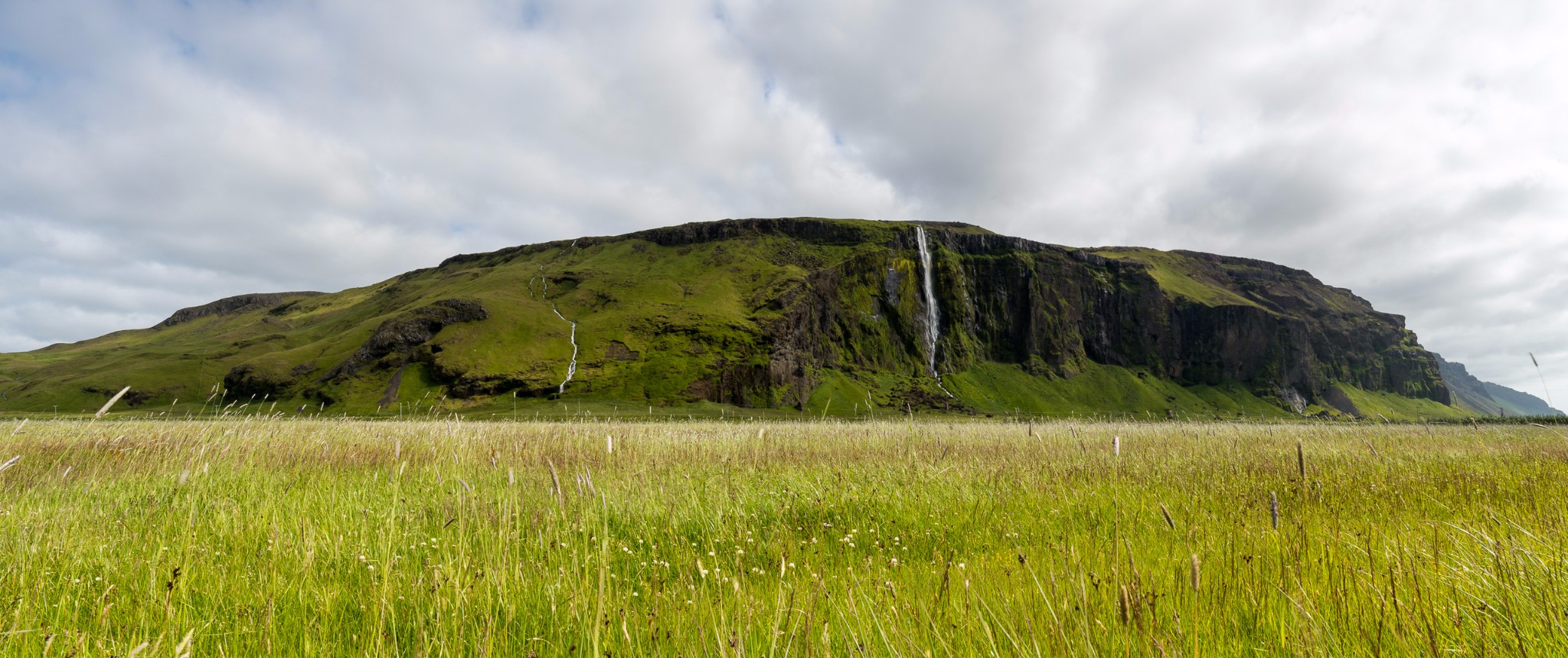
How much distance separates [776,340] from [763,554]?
116716 millimetres

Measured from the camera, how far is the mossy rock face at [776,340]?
112 m

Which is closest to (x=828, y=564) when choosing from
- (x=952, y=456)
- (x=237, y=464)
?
(x=952, y=456)

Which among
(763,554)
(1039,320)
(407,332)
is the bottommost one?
(763,554)

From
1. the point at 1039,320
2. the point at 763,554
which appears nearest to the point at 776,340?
the point at 1039,320

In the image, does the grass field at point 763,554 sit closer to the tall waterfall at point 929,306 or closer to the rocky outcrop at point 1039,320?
the rocky outcrop at point 1039,320

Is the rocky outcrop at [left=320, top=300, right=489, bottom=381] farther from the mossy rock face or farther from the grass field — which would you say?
the grass field

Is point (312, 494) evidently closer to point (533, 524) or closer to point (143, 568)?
point (143, 568)

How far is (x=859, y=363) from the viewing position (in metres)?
140

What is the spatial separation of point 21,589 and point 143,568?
61cm

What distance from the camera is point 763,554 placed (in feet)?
14.9

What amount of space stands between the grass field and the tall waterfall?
141 metres

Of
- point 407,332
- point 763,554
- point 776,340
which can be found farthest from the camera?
point 776,340

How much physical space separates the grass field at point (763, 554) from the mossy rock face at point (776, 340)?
78.3 meters

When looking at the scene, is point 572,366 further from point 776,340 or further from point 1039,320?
point 1039,320
